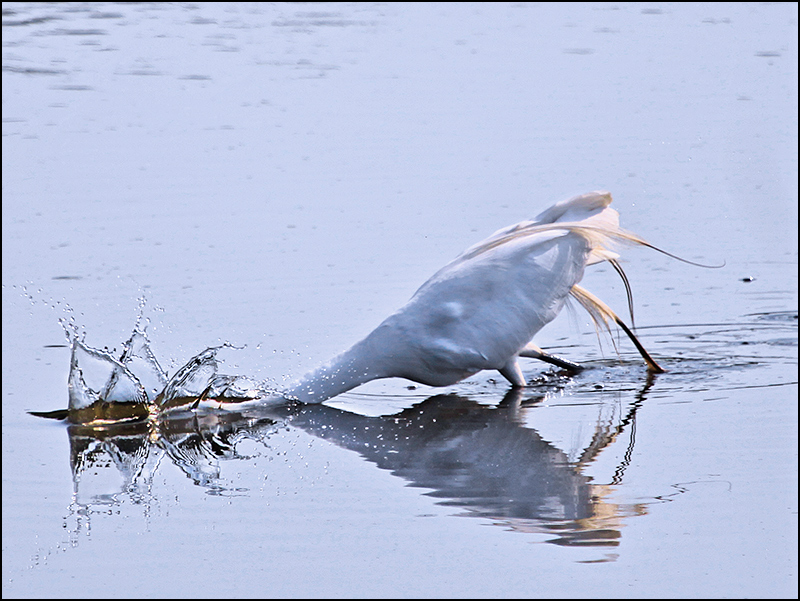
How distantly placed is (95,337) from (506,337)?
2.41 meters

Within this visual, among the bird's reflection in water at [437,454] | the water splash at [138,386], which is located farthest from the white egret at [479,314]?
the water splash at [138,386]

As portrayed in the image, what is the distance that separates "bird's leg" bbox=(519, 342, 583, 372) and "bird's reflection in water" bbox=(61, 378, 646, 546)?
0.22 meters

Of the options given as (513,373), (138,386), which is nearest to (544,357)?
(513,373)

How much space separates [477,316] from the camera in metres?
6.01

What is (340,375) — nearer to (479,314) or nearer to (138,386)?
(479,314)

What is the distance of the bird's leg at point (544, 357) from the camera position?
638 centimetres

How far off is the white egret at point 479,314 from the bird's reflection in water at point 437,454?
21cm

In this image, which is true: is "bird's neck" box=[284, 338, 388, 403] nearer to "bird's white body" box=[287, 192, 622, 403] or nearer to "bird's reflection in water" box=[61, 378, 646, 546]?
"bird's white body" box=[287, 192, 622, 403]

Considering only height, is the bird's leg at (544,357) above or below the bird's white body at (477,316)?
below

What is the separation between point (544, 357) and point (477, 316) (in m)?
0.61

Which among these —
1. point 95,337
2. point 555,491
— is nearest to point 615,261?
point 555,491

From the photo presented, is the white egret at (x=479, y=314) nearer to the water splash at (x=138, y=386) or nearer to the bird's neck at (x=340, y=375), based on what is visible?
the bird's neck at (x=340, y=375)

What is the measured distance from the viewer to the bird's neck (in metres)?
5.96

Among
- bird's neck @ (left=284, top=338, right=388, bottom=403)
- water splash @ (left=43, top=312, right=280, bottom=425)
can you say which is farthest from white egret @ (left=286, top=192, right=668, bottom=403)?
water splash @ (left=43, top=312, right=280, bottom=425)
